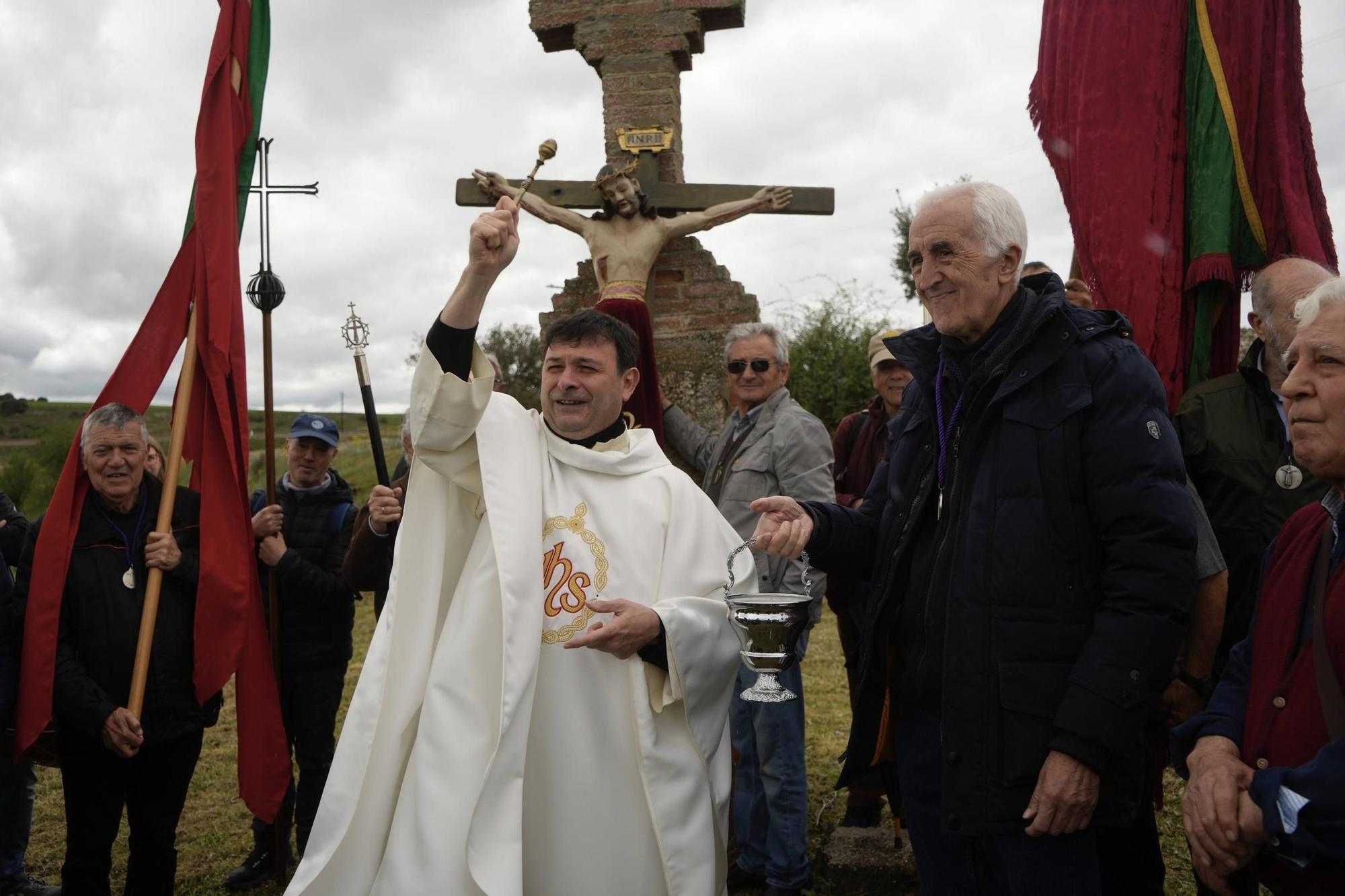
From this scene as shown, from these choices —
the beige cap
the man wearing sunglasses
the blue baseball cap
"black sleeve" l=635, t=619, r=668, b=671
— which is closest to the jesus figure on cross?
the man wearing sunglasses

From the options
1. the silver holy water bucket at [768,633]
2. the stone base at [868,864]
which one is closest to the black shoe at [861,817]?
the stone base at [868,864]

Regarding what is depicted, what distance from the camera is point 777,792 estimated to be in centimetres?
391

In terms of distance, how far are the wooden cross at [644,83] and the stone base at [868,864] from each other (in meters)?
3.16

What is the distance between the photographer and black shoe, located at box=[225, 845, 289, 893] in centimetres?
439

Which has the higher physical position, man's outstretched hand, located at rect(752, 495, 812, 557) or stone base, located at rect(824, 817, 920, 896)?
man's outstretched hand, located at rect(752, 495, 812, 557)

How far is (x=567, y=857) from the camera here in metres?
2.60

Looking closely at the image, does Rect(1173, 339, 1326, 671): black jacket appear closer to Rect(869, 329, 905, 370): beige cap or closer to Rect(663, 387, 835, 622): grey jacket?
Rect(663, 387, 835, 622): grey jacket

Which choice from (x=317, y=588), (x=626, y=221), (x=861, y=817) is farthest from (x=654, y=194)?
(x=861, y=817)

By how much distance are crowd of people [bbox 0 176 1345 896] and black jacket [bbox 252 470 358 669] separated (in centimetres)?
56

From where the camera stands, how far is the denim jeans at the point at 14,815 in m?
4.27

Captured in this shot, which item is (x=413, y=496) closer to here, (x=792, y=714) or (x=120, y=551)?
(x=120, y=551)

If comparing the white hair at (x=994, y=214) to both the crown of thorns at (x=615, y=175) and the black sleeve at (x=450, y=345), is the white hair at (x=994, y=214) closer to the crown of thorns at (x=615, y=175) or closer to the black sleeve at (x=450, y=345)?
the black sleeve at (x=450, y=345)

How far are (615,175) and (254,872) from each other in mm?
3713

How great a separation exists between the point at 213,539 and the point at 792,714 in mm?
2262
